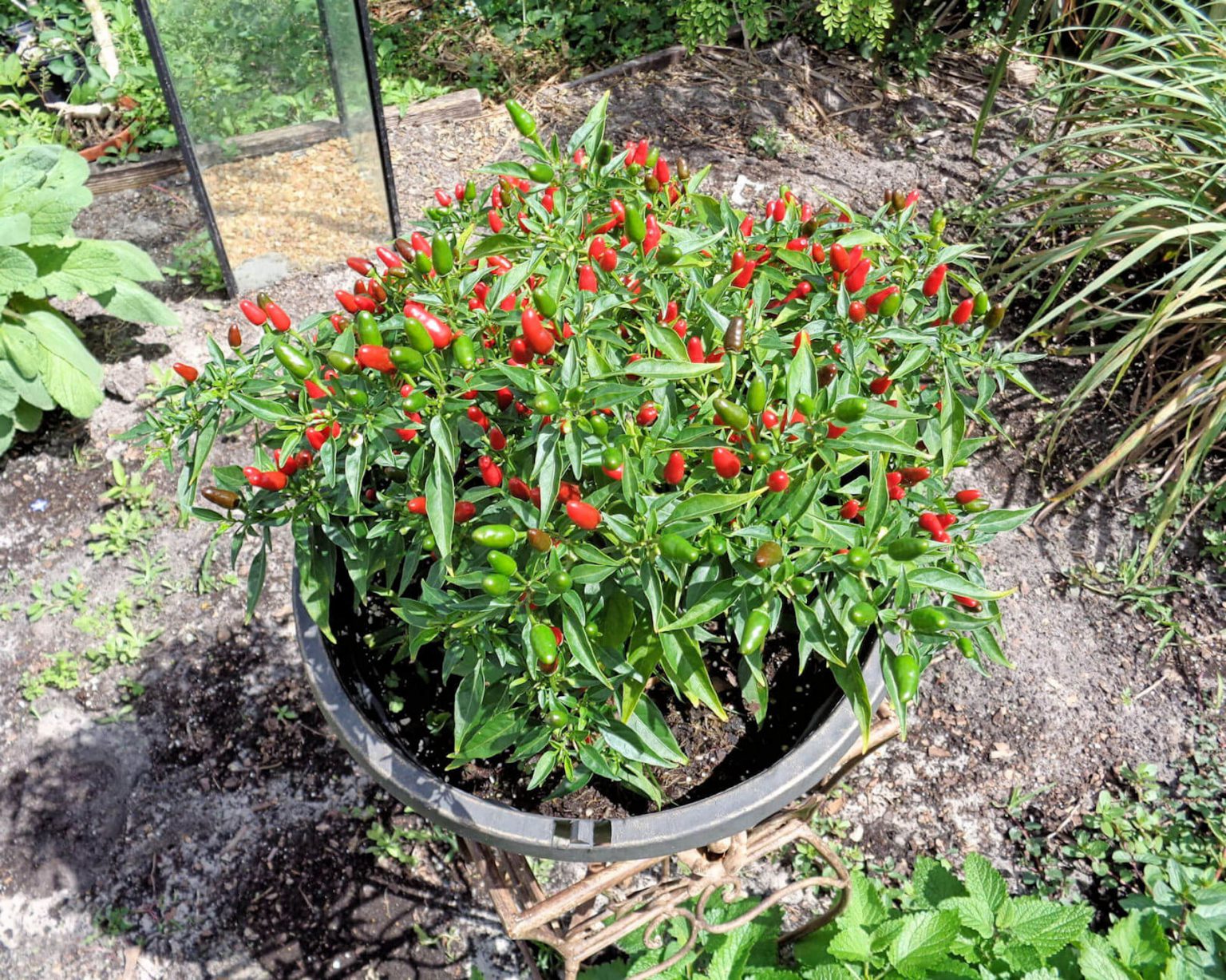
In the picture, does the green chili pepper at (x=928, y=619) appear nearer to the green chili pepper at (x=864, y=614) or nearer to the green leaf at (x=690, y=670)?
the green chili pepper at (x=864, y=614)

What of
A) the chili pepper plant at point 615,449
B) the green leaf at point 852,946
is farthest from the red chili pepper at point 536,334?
the green leaf at point 852,946

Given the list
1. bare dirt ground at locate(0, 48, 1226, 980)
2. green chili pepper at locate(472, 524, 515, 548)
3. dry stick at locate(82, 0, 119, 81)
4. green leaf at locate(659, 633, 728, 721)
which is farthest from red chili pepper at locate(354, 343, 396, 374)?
dry stick at locate(82, 0, 119, 81)

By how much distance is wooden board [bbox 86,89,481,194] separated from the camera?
326 cm

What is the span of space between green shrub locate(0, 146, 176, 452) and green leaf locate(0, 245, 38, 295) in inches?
0.5

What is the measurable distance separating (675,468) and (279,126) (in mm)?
2744

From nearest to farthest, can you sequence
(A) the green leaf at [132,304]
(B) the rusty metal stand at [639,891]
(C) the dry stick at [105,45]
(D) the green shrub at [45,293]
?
(B) the rusty metal stand at [639,891], (D) the green shrub at [45,293], (A) the green leaf at [132,304], (C) the dry stick at [105,45]

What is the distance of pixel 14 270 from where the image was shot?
8.71 feet

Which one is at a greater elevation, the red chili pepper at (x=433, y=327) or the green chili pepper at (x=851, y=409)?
the red chili pepper at (x=433, y=327)

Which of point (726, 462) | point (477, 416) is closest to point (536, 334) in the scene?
point (477, 416)

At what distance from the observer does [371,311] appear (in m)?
1.38

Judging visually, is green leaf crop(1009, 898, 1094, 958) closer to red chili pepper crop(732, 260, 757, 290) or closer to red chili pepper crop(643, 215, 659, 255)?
red chili pepper crop(732, 260, 757, 290)

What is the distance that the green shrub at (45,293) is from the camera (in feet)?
9.12

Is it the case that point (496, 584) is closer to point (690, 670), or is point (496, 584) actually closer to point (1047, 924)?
point (690, 670)

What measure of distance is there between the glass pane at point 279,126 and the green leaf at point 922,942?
283 cm
